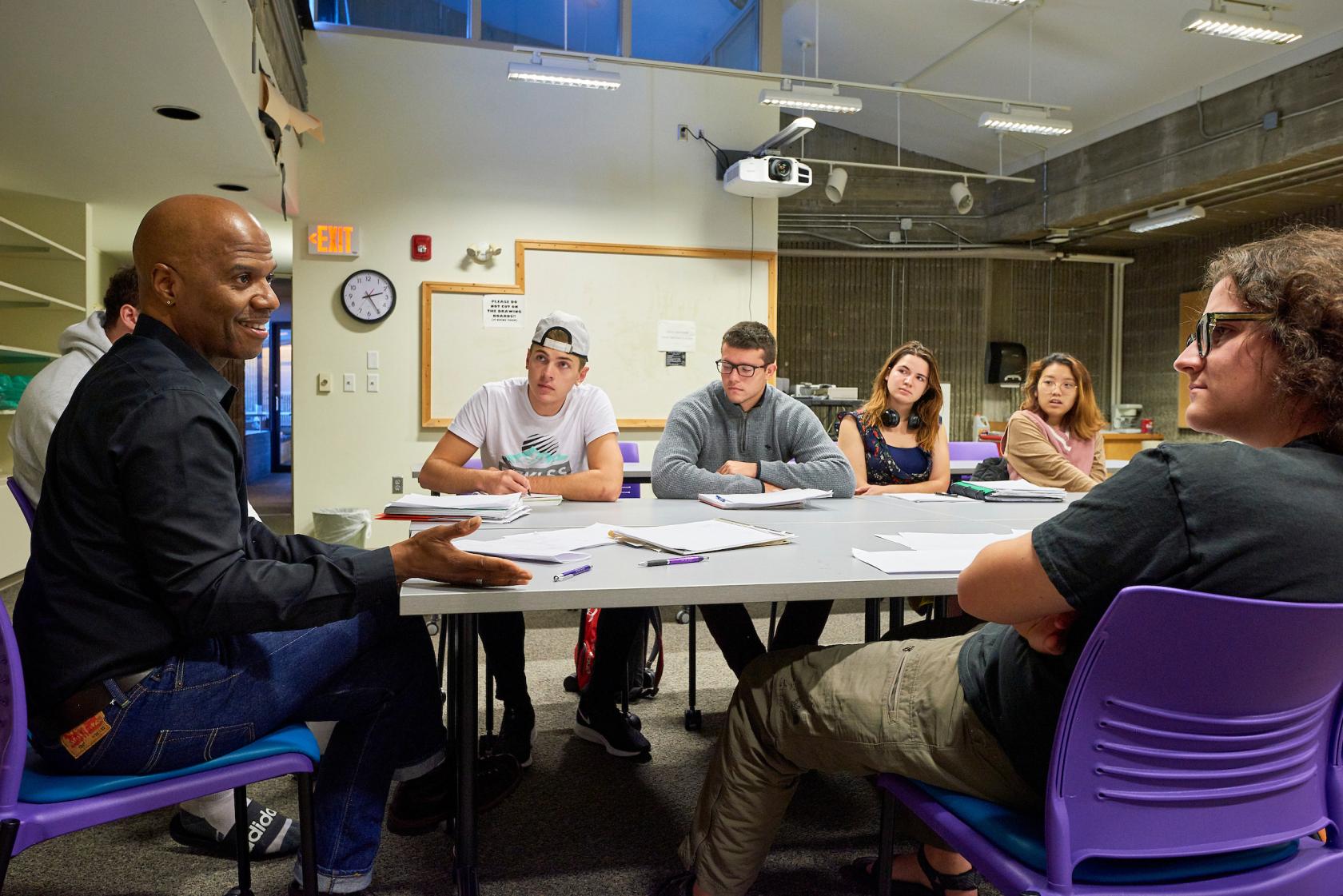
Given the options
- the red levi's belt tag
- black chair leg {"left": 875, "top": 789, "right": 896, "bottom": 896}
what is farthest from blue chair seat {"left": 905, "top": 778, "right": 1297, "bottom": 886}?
the red levi's belt tag

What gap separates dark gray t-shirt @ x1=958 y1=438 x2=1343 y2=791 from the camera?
2.92 ft

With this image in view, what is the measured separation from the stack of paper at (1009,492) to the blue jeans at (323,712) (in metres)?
1.84

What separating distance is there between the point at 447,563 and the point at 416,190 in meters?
4.90

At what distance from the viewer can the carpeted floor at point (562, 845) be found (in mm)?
1719

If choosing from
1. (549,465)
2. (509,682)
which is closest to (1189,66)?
(549,465)

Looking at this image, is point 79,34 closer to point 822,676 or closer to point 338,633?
point 338,633

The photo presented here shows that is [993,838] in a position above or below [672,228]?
below

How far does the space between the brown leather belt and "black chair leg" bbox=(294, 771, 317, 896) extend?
29 cm

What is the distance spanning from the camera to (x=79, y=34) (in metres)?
3.21

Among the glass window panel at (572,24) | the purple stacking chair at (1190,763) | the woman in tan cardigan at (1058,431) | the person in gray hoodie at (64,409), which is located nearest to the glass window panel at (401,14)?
the glass window panel at (572,24)

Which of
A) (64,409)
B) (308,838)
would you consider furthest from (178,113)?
(308,838)

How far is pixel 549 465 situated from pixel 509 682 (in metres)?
0.73

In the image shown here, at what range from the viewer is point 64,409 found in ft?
5.37

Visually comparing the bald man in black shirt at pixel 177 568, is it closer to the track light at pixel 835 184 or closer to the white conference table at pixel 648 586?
the white conference table at pixel 648 586
